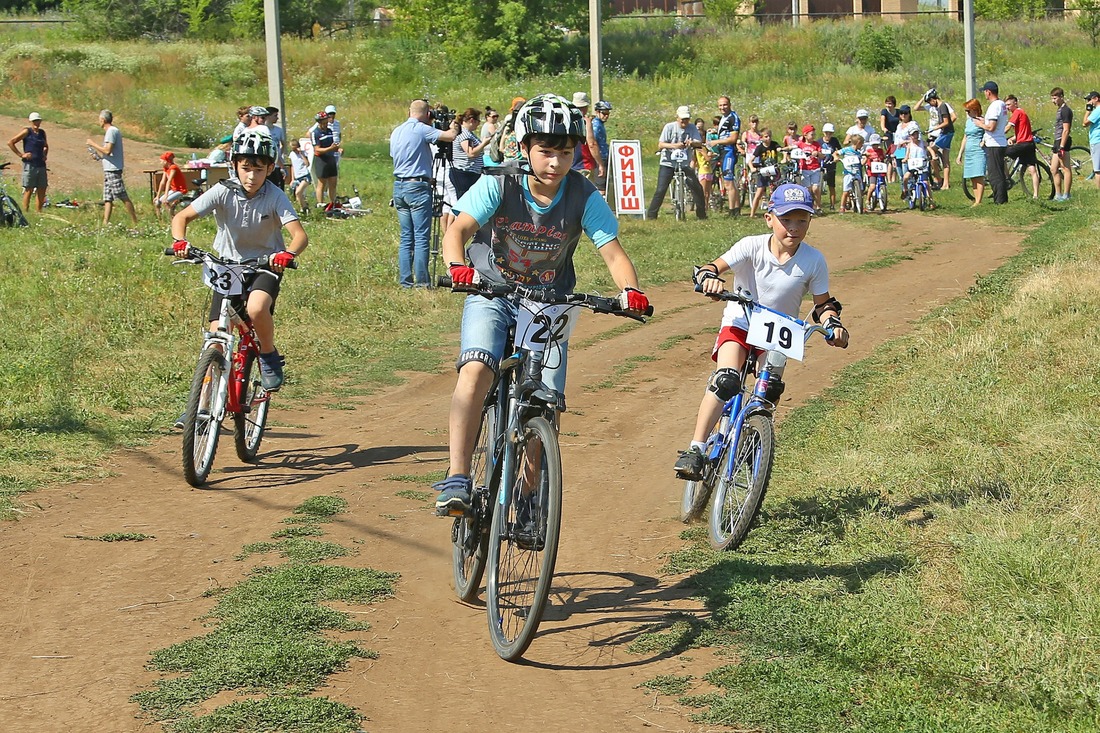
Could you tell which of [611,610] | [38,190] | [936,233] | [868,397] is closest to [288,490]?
[611,610]

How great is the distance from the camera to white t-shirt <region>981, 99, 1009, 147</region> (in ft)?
75.6

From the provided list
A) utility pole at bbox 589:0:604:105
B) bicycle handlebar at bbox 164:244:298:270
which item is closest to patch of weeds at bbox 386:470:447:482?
bicycle handlebar at bbox 164:244:298:270

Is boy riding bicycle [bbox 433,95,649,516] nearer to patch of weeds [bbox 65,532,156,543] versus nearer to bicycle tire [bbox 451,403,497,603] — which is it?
bicycle tire [bbox 451,403,497,603]

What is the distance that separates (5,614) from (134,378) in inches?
233

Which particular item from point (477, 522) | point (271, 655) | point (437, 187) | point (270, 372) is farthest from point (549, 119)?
point (437, 187)

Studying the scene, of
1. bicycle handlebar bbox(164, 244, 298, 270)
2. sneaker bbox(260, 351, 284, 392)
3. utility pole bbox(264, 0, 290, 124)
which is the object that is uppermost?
utility pole bbox(264, 0, 290, 124)

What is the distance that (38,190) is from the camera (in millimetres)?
25516

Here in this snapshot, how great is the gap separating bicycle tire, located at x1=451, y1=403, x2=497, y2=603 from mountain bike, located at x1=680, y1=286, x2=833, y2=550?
1397mm

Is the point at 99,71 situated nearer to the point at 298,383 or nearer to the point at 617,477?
the point at 298,383

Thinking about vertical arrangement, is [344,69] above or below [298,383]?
above

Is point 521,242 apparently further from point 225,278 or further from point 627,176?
point 627,176

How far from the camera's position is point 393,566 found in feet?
22.4

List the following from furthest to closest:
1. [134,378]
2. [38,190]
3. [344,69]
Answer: [344,69] → [38,190] → [134,378]

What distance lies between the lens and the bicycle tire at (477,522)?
584cm
